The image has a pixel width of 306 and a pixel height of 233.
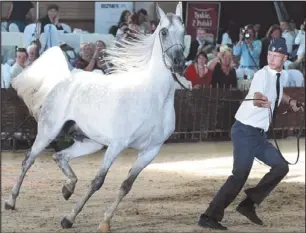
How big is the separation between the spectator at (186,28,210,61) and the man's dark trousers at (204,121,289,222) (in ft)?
9.56

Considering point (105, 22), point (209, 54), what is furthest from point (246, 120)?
point (105, 22)

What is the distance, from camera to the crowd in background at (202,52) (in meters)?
7.69

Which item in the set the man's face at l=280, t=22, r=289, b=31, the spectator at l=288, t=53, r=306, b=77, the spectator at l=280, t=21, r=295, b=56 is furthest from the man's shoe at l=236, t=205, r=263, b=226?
the spectator at l=288, t=53, r=306, b=77

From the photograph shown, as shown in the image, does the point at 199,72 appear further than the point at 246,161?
Yes

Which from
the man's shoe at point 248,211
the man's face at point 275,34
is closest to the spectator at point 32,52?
the man's face at point 275,34

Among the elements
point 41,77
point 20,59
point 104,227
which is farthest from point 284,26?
point 104,227

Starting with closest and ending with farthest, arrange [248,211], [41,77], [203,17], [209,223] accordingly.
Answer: [209,223], [248,211], [41,77], [203,17]

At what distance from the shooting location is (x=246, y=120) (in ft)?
21.4

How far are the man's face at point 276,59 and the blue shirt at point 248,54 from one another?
1.23m

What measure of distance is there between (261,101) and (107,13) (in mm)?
4718

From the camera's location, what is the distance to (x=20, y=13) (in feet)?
28.8

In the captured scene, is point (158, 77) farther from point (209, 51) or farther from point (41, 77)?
point (209, 51)

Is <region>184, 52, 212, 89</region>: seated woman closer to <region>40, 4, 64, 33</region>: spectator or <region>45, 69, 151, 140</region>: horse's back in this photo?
<region>40, 4, 64, 33</region>: spectator

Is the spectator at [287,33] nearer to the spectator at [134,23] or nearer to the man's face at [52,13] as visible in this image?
the spectator at [134,23]
